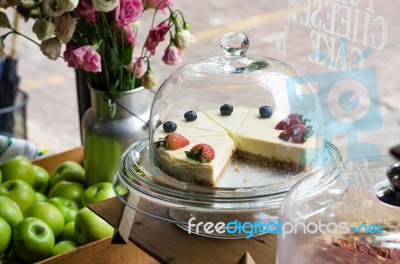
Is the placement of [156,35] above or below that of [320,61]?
above

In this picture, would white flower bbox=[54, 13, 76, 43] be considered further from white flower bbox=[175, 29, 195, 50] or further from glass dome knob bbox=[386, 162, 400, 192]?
glass dome knob bbox=[386, 162, 400, 192]

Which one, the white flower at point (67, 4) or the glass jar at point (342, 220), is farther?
the white flower at point (67, 4)

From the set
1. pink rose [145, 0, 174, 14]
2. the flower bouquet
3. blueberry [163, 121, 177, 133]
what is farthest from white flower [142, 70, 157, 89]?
blueberry [163, 121, 177, 133]

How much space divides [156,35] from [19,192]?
422 millimetres

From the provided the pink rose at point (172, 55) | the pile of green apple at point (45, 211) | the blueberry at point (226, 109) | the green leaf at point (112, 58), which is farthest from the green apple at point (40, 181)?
the blueberry at point (226, 109)

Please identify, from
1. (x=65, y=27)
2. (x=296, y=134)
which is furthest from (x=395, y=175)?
(x=65, y=27)

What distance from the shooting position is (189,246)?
875 mm

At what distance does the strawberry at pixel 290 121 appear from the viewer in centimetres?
93

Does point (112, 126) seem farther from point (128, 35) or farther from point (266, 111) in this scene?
point (266, 111)

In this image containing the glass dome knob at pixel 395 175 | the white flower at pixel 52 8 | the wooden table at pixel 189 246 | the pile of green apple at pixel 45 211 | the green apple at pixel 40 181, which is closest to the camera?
the glass dome knob at pixel 395 175

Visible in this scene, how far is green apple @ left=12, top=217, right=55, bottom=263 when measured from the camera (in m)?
1.15

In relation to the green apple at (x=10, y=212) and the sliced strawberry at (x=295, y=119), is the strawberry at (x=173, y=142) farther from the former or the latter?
the green apple at (x=10, y=212)

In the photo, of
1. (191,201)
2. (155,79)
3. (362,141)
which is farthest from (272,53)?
(191,201)

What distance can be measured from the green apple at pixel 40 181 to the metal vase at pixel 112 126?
177mm
